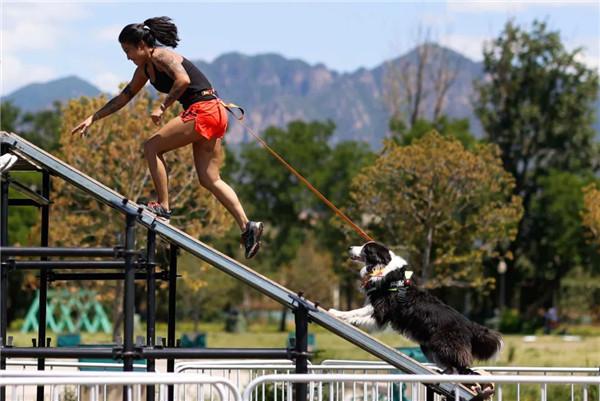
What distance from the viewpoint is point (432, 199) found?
32.3 m

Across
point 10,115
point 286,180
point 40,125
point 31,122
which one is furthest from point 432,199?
point 31,122

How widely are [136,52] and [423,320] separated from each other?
9.68 ft

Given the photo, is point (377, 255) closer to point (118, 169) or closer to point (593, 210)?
point (118, 169)

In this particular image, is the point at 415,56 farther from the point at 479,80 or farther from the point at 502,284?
the point at 502,284

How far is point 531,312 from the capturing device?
6181 cm

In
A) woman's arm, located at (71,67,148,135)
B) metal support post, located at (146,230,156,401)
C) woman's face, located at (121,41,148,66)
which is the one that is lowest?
metal support post, located at (146,230,156,401)

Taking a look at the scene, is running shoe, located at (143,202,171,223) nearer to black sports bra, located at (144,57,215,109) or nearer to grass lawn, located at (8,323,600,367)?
black sports bra, located at (144,57,215,109)

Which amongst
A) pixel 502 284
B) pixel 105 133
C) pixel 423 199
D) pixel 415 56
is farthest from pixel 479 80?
pixel 105 133

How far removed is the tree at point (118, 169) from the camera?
2502cm

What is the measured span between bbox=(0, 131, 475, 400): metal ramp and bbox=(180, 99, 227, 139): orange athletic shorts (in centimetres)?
91

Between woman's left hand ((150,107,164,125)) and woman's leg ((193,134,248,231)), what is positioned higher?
woman's left hand ((150,107,164,125))

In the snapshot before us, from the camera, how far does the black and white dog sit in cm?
847

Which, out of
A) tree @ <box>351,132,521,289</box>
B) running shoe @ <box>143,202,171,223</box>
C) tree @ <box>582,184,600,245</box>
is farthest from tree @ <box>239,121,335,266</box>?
running shoe @ <box>143,202,171,223</box>

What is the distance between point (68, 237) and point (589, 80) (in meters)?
43.4
